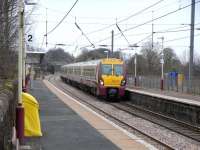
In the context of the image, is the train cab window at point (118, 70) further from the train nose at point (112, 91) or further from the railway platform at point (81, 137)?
the railway platform at point (81, 137)

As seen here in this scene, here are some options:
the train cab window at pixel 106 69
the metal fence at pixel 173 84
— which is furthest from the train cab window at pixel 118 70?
the metal fence at pixel 173 84

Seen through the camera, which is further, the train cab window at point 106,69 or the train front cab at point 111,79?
the train cab window at point 106,69

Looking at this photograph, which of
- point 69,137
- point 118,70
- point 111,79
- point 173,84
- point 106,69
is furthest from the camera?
point 173,84

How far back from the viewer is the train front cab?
3531 centimetres

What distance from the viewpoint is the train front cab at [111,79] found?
3531 centimetres

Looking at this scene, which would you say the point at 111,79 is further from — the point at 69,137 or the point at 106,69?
the point at 69,137

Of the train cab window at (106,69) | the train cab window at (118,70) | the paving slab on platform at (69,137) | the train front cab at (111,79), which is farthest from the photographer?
the train cab window at (118,70)

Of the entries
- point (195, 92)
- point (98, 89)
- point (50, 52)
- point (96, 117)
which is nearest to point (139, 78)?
point (195, 92)

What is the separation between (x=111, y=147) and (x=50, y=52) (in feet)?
509

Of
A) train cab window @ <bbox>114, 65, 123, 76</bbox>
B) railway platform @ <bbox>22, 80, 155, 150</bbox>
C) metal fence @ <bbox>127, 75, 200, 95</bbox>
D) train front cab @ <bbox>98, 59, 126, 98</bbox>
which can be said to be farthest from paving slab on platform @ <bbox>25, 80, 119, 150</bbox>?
metal fence @ <bbox>127, 75, 200, 95</bbox>

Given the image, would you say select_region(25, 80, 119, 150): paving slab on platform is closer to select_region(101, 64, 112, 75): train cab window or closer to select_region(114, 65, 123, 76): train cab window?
select_region(101, 64, 112, 75): train cab window

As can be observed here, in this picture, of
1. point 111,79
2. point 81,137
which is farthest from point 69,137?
point 111,79

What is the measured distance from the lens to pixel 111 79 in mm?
35438

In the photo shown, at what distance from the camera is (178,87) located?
48312 mm
